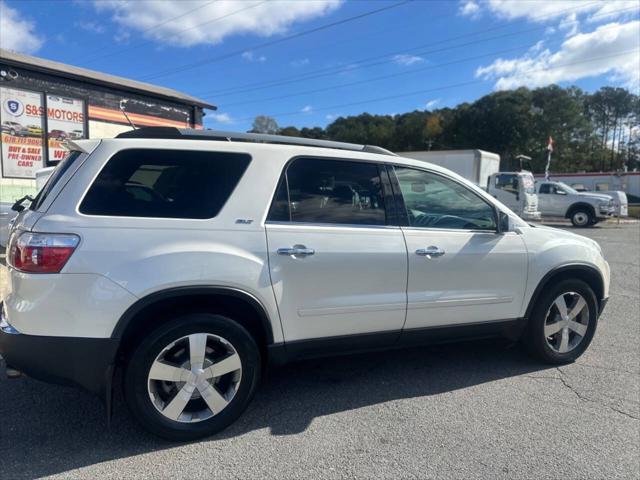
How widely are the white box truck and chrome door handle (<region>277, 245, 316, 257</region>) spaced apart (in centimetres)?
1690

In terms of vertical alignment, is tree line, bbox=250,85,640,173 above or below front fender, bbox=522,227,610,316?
above

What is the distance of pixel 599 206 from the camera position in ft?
62.7

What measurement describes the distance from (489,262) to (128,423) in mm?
2844

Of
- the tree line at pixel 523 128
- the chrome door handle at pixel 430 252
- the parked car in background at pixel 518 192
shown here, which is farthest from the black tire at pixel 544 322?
the tree line at pixel 523 128

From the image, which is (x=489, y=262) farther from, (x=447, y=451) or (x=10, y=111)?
(x=10, y=111)

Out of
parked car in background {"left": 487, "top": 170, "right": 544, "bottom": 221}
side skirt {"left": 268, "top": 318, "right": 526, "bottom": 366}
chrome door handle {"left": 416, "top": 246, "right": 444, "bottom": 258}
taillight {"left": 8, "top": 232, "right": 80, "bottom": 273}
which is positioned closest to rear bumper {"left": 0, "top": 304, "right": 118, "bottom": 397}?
taillight {"left": 8, "top": 232, "right": 80, "bottom": 273}

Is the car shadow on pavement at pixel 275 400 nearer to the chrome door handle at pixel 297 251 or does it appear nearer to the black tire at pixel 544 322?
the black tire at pixel 544 322

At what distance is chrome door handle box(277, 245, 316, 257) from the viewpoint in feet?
9.75

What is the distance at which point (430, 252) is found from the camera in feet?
11.2

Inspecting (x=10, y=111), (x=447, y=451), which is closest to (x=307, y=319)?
(x=447, y=451)

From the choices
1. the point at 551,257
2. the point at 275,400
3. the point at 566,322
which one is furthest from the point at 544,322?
the point at 275,400

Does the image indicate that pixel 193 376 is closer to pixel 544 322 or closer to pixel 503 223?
pixel 503 223

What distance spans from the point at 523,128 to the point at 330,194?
224 ft

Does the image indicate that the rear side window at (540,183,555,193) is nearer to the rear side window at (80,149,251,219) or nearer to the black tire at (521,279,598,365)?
the black tire at (521,279,598,365)
